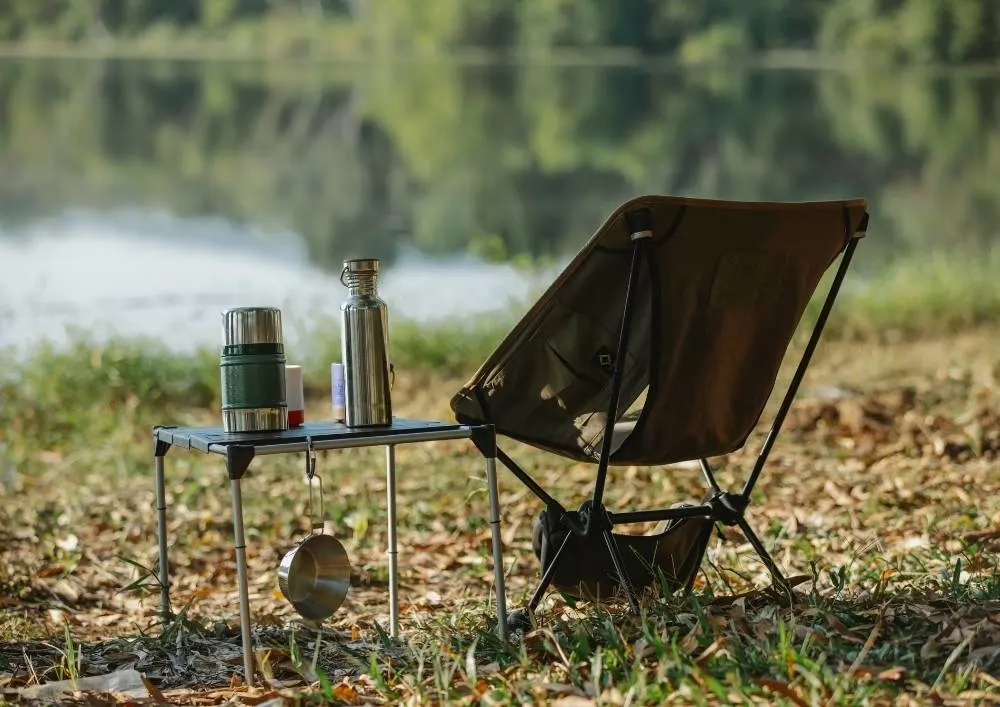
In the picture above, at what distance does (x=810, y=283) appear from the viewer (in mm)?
2598

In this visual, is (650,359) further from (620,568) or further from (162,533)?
(162,533)

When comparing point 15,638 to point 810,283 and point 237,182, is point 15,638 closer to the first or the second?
point 810,283

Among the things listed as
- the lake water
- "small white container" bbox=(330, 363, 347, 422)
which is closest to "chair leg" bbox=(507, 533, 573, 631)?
"small white container" bbox=(330, 363, 347, 422)

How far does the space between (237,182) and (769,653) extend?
7.45 metres

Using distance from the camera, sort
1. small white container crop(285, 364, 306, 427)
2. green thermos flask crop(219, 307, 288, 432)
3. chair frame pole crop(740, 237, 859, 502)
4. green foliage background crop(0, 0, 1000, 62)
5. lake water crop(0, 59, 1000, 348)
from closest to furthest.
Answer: green thermos flask crop(219, 307, 288, 432)
small white container crop(285, 364, 306, 427)
chair frame pole crop(740, 237, 859, 502)
lake water crop(0, 59, 1000, 348)
green foliage background crop(0, 0, 1000, 62)

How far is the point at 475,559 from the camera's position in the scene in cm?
345

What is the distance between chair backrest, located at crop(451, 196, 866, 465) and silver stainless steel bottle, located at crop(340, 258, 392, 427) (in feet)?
0.58

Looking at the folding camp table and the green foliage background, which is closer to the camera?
the folding camp table

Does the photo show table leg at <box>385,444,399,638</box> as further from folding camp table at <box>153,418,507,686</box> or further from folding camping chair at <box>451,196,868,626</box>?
folding camping chair at <box>451,196,868,626</box>

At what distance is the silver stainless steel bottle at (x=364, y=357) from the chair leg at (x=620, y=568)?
17.5 inches

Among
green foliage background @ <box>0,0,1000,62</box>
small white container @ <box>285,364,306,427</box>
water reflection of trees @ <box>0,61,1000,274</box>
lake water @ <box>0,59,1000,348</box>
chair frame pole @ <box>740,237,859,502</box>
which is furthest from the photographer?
green foliage background @ <box>0,0,1000,62</box>

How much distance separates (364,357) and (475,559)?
1.18 m

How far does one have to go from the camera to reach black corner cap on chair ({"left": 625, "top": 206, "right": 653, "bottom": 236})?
92.3 inches

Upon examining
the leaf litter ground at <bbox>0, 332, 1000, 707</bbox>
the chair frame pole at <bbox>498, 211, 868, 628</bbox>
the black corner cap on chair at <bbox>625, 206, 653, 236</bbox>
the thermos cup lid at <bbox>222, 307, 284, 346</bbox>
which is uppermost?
the black corner cap on chair at <bbox>625, 206, 653, 236</bbox>
